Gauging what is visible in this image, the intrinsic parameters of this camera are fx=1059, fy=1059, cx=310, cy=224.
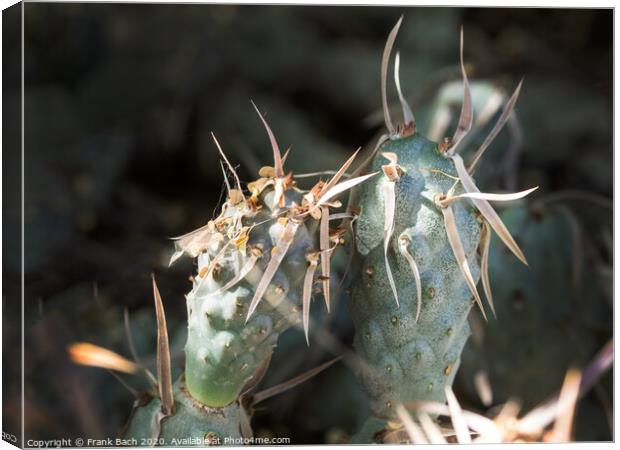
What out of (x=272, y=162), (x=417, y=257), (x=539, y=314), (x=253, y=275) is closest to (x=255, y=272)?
(x=253, y=275)

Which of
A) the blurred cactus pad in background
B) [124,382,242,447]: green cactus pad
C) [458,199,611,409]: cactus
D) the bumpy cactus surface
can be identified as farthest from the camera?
[458,199,611,409]: cactus

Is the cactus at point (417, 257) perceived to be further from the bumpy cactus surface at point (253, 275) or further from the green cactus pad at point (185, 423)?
the green cactus pad at point (185, 423)

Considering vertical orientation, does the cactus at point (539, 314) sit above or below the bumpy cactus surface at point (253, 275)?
below

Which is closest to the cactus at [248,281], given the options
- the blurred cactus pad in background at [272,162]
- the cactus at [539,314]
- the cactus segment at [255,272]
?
the cactus segment at [255,272]

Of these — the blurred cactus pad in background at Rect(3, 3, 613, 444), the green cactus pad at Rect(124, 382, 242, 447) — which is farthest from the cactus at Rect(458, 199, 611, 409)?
the green cactus pad at Rect(124, 382, 242, 447)

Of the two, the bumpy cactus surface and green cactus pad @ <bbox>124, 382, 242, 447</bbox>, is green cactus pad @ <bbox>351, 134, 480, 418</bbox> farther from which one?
green cactus pad @ <bbox>124, 382, 242, 447</bbox>

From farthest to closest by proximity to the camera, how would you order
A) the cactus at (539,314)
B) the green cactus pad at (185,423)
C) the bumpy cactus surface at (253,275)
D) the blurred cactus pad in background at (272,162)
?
1. the cactus at (539,314)
2. the blurred cactus pad in background at (272,162)
3. the green cactus pad at (185,423)
4. the bumpy cactus surface at (253,275)

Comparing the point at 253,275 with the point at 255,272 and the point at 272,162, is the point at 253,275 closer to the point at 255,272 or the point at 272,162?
the point at 255,272

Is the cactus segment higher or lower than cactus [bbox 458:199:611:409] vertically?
higher
